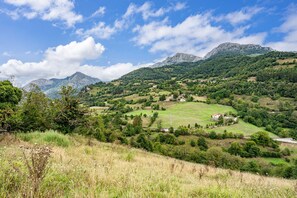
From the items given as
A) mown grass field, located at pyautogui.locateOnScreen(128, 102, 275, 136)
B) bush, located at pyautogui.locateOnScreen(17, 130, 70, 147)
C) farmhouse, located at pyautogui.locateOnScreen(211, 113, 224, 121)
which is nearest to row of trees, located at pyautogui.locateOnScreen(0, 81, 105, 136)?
bush, located at pyautogui.locateOnScreen(17, 130, 70, 147)

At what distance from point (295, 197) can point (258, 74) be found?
175635mm

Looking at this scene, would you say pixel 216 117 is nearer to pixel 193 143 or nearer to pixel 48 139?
pixel 193 143

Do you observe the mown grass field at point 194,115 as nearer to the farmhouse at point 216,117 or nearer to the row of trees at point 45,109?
the farmhouse at point 216,117

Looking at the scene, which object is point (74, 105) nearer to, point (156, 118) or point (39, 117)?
point (39, 117)

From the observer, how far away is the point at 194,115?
111062 millimetres

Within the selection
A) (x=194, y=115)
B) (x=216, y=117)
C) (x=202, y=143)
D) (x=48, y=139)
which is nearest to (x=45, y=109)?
(x=48, y=139)

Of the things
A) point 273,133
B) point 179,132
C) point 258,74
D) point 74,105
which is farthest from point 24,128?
point 258,74

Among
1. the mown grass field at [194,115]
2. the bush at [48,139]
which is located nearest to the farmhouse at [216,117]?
the mown grass field at [194,115]

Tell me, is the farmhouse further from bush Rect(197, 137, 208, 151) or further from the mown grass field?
bush Rect(197, 137, 208, 151)

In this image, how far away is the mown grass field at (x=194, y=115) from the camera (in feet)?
310

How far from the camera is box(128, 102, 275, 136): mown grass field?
310ft

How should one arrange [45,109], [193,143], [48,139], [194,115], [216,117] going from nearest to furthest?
1. [48,139]
2. [45,109]
3. [193,143]
4. [216,117]
5. [194,115]

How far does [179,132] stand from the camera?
89.4 meters

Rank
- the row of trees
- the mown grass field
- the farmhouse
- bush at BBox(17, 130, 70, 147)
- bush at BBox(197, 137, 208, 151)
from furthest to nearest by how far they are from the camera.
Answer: the farmhouse
the mown grass field
bush at BBox(197, 137, 208, 151)
the row of trees
bush at BBox(17, 130, 70, 147)
